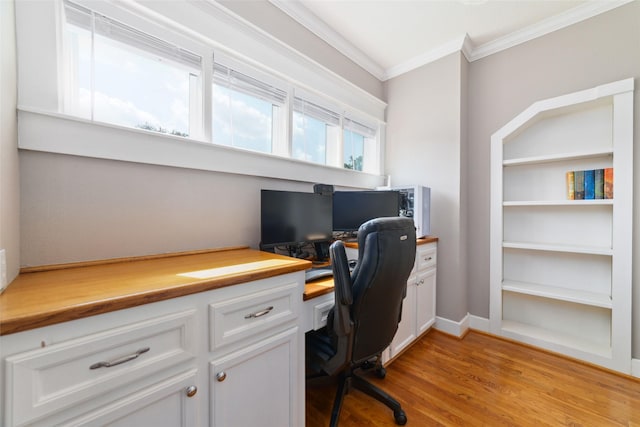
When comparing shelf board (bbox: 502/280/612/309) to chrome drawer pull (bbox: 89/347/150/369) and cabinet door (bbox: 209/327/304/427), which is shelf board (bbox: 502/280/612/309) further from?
chrome drawer pull (bbox: 89/347/150/369)

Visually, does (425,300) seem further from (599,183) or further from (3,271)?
(3,271)

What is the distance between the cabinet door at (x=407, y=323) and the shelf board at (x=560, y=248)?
106cm

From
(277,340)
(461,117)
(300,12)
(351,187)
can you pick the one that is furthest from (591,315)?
(300,12)

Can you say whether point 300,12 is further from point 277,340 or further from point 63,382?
point 63,382

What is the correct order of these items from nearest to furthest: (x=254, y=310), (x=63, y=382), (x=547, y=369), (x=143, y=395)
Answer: (x=63, y=382)
(x=143, y=395)
(x=254, y=310)
(x=547, y=369)

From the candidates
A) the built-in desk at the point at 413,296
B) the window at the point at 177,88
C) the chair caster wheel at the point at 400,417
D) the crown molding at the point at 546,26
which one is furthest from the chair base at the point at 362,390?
the crown molding at the point at 546,26

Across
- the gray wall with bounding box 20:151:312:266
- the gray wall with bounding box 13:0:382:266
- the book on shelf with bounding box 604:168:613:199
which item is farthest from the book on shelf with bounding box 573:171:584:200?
the gray wall with bounding box 20:151:312:266

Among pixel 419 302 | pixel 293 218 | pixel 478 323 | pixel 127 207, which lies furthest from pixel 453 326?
pixel 127 207

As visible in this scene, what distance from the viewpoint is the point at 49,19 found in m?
1.00

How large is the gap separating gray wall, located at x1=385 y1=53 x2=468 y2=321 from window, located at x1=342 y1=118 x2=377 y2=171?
39 cm

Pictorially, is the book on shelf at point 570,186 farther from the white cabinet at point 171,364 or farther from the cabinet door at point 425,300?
the white cabinet at point 171,364

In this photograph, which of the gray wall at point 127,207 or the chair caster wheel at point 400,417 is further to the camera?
the chair caster wheel at point 400,417

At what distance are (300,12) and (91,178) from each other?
1849 mm

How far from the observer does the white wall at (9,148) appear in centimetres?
78
